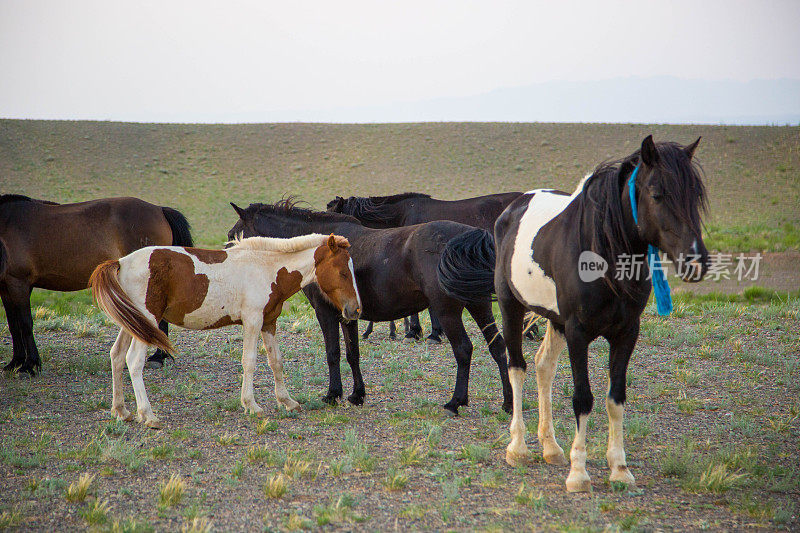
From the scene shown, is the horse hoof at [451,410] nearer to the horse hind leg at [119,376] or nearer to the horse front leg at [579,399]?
the horse front leg at [579,399]

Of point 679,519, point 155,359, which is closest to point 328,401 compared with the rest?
point 155,359

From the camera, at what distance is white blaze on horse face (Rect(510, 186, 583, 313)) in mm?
5074

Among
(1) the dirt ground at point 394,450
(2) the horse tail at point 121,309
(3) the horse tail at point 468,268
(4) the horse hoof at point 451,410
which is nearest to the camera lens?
(1) the dirt ground at point 394,450

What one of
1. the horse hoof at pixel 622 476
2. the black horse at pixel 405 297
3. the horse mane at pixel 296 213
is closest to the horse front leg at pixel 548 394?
the horse hoof at pixel 622 476

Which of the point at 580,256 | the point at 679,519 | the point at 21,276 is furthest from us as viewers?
the point at 21,276

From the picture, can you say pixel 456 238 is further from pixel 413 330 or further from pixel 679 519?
pixel 413 330

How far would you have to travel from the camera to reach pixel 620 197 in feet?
15.0

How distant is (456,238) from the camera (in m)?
6.73

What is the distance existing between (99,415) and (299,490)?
3.20 m

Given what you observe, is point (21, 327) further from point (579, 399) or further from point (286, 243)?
point (579, 399)

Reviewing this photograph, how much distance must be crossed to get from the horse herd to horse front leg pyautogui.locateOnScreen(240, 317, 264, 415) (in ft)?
0.05

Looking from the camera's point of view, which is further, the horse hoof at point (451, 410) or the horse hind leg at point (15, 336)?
the horse hind leg at point (15, 336)

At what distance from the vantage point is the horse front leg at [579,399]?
4.70 metres

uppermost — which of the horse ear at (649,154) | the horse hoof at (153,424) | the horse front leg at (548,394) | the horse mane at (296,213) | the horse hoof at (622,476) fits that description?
the horse ear at (649,154)
